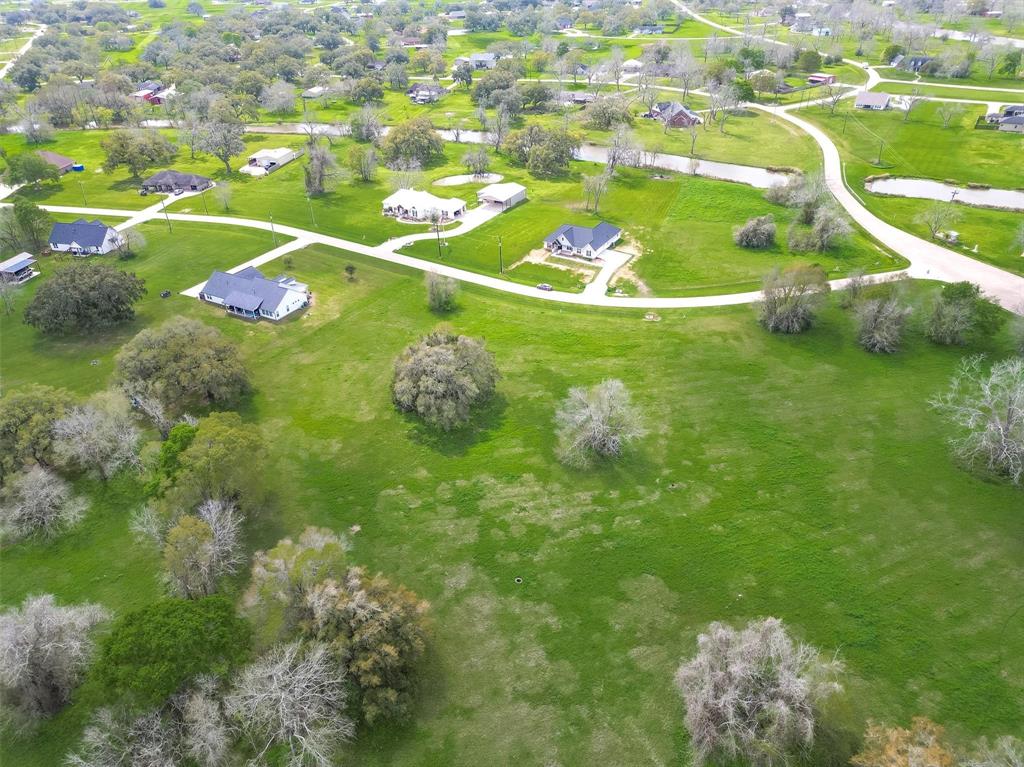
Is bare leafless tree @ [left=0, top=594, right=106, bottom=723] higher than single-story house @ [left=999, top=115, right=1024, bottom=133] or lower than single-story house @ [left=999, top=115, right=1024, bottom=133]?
lower

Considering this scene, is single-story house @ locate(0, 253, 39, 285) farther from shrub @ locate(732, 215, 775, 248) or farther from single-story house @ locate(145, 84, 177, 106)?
shrub @ locate(732, 215, 775, 248)

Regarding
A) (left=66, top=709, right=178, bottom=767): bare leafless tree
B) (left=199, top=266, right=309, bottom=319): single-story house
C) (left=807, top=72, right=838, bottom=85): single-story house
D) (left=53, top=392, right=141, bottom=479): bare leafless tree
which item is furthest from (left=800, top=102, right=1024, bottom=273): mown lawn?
(left=53, top=392, right=141, bottom=479): bare leafless tree

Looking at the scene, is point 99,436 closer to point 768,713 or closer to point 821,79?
point 768,713

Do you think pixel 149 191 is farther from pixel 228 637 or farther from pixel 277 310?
pixel 228 637

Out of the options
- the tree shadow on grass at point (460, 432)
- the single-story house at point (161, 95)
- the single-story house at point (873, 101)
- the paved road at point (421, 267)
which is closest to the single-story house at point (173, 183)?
the paved road at point (421, 267)

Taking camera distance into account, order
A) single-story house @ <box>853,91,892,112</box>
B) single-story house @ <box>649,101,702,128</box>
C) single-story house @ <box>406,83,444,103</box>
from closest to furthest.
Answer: single-story house @ <box>649,101,702,128</box>, single-story house @ <box>853,91,892,112</box>, single-story house @ <box>406,83,444,103</box>

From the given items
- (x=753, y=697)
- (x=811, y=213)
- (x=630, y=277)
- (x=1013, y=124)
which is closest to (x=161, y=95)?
(x=630, y=277)

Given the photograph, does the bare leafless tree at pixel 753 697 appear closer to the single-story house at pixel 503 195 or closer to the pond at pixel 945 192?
the single-story house at pixel 503 195

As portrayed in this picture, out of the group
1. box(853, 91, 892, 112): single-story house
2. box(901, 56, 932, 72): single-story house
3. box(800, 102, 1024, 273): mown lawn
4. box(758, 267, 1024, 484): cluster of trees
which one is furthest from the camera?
box(901, 56, 932, 72): single-story house
